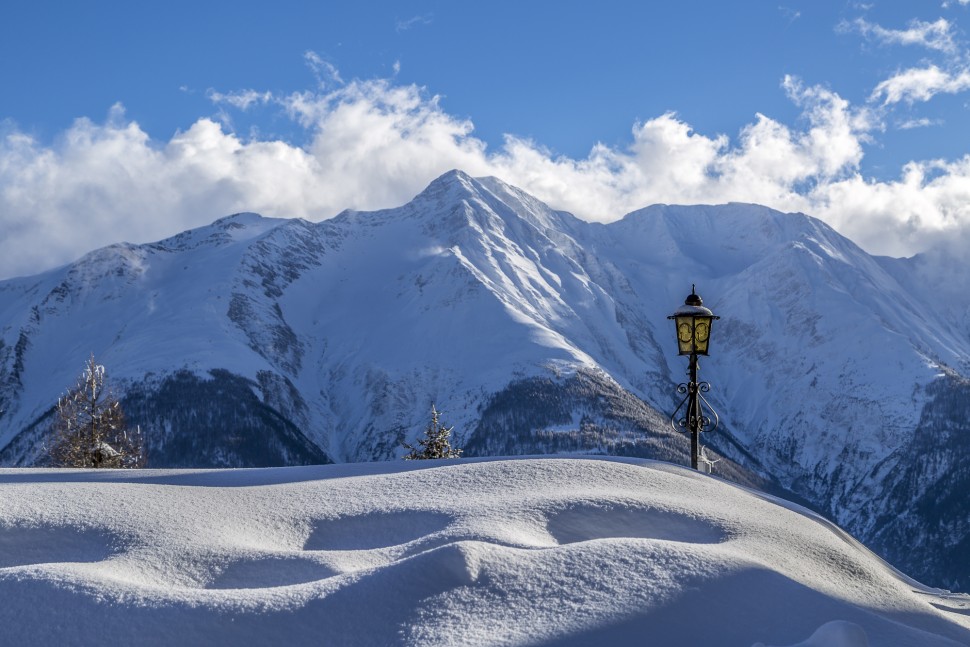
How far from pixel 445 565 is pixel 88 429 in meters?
25.7

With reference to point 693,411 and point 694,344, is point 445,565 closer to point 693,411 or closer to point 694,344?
point 694,344

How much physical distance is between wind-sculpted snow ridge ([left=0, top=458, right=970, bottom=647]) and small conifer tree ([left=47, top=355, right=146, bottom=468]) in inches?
671

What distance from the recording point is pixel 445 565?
30.1 ft

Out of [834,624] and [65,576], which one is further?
[65,576]

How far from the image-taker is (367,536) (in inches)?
439

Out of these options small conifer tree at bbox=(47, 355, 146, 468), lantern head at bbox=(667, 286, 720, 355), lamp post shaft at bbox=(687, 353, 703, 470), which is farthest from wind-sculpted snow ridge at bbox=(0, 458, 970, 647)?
small conifer tree at bbox=(47, 355, 146, 468)

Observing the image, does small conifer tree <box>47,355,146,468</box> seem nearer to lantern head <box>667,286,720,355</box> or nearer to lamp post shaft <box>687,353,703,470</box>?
lamp post shaft <box>687,353,703,470</box>

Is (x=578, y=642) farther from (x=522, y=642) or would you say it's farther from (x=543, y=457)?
(x=543, y=457)

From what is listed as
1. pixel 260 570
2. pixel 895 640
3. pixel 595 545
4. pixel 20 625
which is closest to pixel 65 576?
pixel 20 625

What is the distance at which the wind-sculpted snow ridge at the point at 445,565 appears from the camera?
8.60 meters

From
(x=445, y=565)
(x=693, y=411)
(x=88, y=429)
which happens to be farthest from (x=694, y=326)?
(x=88, y=429)

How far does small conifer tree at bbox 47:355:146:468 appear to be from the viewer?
2970cm

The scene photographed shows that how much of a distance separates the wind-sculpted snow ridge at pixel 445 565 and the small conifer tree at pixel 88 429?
17034 mm

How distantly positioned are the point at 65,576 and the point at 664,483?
696 centimetres
